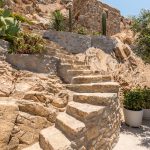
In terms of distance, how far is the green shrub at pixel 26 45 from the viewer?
26.6ft

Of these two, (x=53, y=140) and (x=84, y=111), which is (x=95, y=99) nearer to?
(x=84, y=111)

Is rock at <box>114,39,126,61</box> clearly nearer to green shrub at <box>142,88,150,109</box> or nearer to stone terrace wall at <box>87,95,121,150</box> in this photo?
green shrub at <box>142,88,150,109</box>

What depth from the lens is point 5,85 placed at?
650 cm

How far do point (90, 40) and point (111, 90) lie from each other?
6497 millimetres

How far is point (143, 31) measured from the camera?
25.3 feet

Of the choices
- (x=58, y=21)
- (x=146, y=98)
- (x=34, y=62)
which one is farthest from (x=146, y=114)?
(x=58, y=21)

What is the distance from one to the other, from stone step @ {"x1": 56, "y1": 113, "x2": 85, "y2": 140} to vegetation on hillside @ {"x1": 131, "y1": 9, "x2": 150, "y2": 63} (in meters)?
3.89

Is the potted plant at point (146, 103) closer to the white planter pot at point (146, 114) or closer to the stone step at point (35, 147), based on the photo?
the white planter pot at point (146, 114)

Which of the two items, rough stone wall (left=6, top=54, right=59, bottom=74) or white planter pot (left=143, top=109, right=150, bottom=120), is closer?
rough stone wall (left=6, top=54, right=59, bottom=74)

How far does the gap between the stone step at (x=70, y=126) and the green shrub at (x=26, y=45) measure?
3.57m

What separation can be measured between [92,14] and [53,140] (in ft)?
72.8

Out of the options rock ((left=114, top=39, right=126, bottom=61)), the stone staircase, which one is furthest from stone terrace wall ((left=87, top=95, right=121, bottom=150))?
rock ((left=114, top=39, right=126, bottom=61))

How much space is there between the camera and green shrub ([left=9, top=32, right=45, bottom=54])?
26.6 ft

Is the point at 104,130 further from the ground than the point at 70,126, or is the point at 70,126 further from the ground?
the point at 70,126
